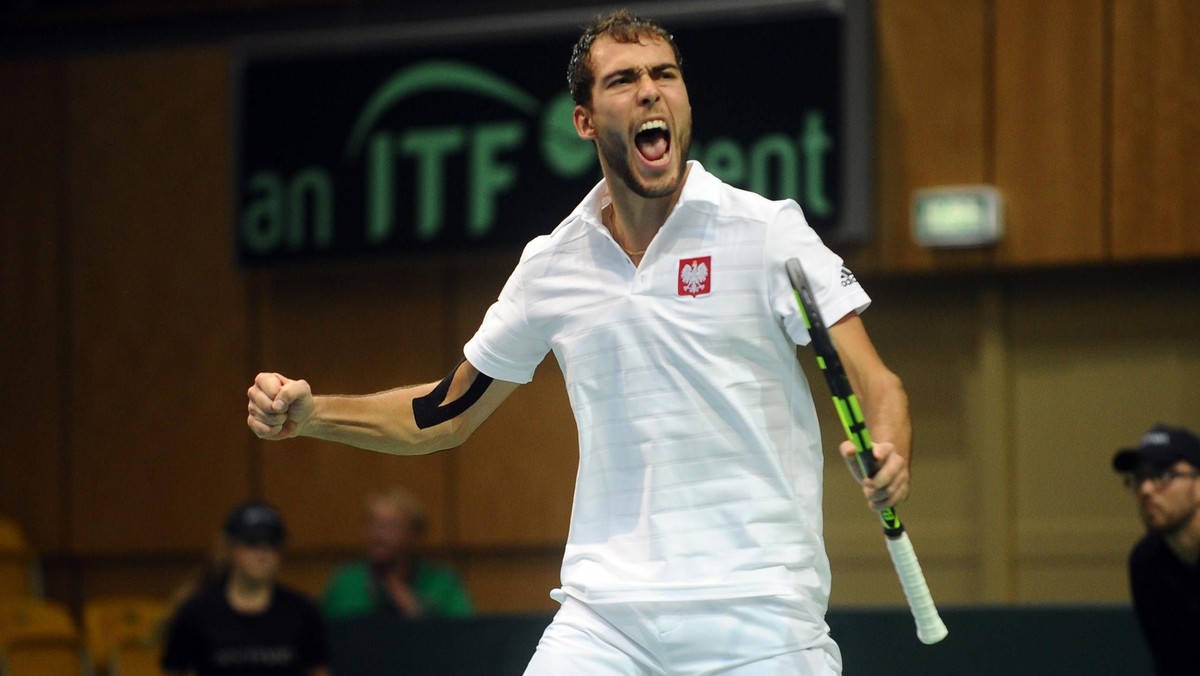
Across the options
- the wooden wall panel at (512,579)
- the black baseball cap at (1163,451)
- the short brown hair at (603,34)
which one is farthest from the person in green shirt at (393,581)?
the short brown hair at (603,34)

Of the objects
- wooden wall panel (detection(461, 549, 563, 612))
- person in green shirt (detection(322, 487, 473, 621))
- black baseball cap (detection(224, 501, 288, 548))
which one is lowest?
wooden wall panel (detection(461, 549, 563, 612))

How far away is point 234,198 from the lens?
10922 millimetres

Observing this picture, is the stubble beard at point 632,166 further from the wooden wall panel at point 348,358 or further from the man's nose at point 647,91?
the wooden wall panel at point 348,358

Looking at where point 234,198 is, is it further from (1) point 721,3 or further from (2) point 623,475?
(2) point 623,475

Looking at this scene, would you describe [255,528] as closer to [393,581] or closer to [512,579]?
[393,581]

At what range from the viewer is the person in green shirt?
30.7 feet

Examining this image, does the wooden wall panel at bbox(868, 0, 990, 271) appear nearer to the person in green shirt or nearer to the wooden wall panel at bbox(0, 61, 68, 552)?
the person in green shirt

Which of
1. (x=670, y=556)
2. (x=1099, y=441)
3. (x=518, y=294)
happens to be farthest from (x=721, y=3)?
(x=670, y=556)

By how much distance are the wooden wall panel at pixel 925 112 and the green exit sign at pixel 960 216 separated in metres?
0.09

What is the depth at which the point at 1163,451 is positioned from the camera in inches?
260

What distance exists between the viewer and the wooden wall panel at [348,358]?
10.8 metres

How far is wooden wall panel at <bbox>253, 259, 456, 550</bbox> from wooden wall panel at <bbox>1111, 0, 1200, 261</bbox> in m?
4.13

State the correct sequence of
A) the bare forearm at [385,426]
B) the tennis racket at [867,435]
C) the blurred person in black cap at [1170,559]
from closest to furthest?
the tennis racket at [867,435] → the bare forearm at [385,426] → the blurred person in black cap at [1170,559]

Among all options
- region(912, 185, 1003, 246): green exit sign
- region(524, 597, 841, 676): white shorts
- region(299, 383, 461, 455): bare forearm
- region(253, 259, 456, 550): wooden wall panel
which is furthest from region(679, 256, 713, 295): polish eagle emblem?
region(253, 259, 456, 550): wooden wall panel
